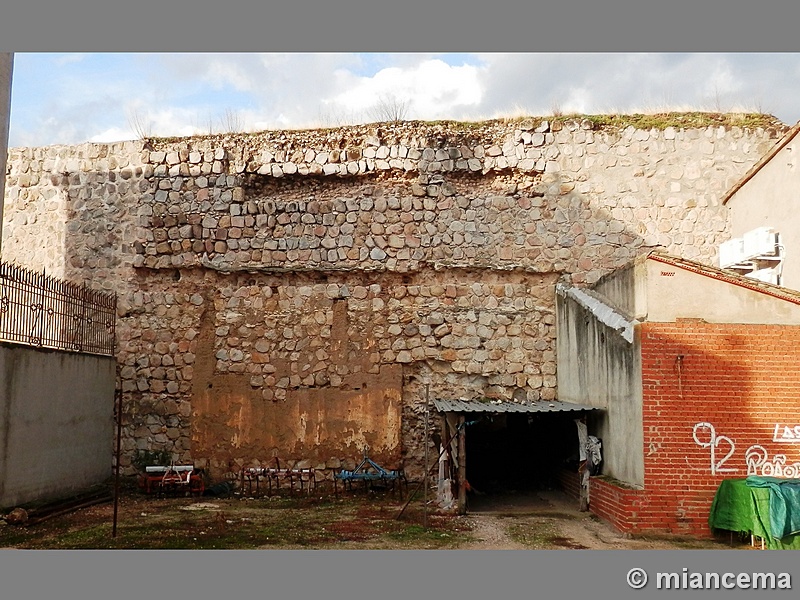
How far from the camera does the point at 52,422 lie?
36.7ft

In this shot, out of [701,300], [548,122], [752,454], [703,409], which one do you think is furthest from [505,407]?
[548,122]

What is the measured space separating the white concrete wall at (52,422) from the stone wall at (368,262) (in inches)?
30.3

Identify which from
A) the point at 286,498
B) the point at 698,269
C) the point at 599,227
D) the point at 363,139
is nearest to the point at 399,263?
the point at 363,139

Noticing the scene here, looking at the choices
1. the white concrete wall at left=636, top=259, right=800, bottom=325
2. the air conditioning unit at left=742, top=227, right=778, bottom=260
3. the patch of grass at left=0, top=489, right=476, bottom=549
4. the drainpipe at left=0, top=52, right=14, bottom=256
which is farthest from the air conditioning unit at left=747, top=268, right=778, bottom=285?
the drainpipe at left=0, top=52, right=14, bottom=256

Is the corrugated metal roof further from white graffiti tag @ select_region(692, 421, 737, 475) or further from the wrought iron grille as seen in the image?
the wrought iron grille

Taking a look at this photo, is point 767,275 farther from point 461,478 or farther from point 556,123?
point 461,478

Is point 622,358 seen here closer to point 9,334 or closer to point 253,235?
point 253,235

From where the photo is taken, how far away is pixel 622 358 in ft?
32.4

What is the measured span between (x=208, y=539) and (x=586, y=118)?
947cm

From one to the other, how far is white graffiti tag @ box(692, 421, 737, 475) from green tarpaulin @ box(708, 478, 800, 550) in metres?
0.19

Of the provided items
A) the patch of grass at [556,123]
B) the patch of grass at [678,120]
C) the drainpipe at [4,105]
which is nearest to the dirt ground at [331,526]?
the drainpipe at [4,105]

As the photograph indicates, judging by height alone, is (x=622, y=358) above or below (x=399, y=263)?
below

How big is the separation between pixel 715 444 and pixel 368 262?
6.54 meters

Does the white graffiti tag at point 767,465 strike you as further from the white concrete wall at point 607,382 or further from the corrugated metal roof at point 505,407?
the corrugated metal roof at point 505,407
